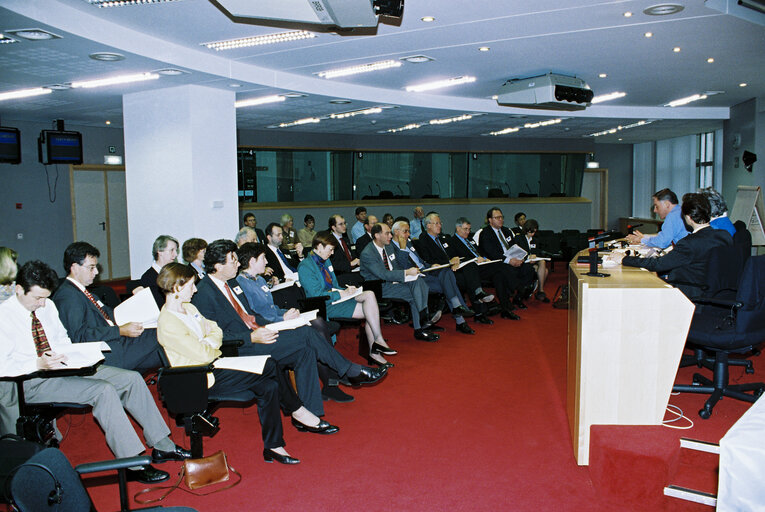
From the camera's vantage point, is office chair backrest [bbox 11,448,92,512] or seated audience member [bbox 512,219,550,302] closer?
office chair backrest [bbox 11,448,92,512]

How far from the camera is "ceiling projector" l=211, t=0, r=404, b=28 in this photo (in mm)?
3893

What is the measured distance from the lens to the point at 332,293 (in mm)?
5680

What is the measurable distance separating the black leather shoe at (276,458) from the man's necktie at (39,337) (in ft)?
4.83

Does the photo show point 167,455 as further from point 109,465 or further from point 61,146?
point 61,146

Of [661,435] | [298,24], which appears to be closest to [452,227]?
[298,24]

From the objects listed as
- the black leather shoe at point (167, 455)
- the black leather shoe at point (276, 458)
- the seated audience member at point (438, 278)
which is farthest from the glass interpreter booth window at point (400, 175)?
the black leather shoe at point (276, 458)

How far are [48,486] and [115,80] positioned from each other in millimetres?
5913

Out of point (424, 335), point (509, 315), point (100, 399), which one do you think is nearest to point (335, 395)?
point (100, 399)

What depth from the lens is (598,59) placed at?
281 inches

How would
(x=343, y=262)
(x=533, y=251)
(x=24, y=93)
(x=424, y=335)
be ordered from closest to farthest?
(x=424, y=335), (x=24, y=93), (x=343, y=262), (x=533, y=251)

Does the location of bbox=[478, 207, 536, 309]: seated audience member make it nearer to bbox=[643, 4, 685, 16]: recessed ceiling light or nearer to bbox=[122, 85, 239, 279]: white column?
bbox=[122, 85, 239, 279]: white column

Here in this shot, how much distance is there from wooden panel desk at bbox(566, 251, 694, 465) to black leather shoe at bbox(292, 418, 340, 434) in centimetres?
167

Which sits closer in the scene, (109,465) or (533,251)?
(109,465)

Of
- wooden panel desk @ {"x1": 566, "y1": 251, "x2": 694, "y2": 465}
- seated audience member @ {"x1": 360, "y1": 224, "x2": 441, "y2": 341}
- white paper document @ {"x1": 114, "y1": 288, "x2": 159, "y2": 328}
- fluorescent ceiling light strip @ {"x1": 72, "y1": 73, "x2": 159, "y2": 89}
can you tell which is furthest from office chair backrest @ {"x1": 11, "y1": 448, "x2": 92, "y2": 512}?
fluorescent ceiling light strip @ {"x1": 72, "y1": 73, "x2": 159, "y2": 89}
